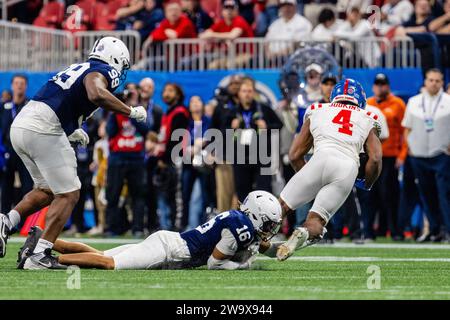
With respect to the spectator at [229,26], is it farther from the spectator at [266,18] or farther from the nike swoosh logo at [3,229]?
the nike swoosh logo at [3,229]

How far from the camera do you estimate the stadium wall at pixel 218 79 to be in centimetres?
1667

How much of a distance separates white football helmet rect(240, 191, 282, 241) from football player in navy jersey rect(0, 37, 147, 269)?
45.9 inches

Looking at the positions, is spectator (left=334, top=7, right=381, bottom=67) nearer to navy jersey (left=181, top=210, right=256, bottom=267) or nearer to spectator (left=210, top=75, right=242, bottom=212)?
spectator (left=210, top=75, right=242, bottom=212)

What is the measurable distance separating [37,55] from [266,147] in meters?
4.99

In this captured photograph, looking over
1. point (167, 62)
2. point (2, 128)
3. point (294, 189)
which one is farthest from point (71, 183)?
point (167, 62)

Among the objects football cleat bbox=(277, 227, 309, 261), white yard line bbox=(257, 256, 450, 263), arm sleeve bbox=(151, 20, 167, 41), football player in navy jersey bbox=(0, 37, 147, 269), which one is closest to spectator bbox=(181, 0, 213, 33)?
arm sleeve bbox=(151, 20, 167, 41)

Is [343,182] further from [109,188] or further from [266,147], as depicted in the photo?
[109,188]

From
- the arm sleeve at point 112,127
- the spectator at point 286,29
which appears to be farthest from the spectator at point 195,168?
the spectator at point 286,29

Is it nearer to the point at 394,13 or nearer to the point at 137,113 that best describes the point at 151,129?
the point at 394,13

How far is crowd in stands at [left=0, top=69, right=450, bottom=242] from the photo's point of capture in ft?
49.9

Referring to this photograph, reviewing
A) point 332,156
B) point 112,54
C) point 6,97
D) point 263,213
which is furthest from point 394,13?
point 263,213

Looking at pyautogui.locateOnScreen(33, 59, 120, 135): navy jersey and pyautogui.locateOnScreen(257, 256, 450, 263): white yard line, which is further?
pyautogui.locateOnScreen(257, 256, 450, 263): white yard line

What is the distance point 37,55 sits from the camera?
1883cm

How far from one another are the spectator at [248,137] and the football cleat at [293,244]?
5.48m
